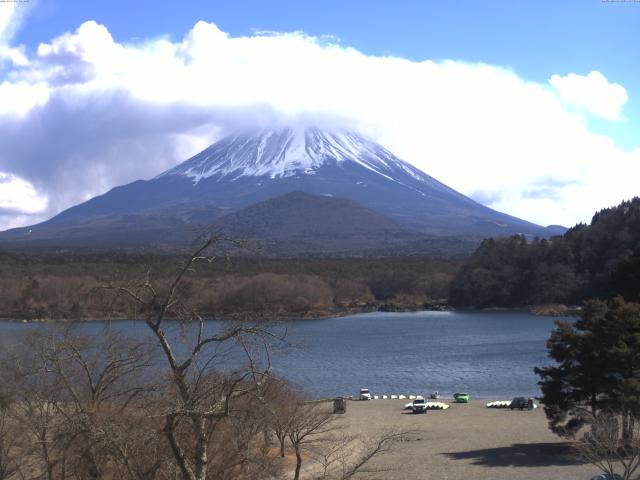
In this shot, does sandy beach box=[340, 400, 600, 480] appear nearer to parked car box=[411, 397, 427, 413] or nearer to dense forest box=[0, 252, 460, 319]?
parked car box=[411, 397, 427, 413]

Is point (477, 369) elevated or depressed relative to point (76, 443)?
depressed

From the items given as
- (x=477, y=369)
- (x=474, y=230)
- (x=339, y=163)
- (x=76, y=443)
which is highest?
(x=339, y=163)

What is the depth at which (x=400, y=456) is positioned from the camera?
1672cm

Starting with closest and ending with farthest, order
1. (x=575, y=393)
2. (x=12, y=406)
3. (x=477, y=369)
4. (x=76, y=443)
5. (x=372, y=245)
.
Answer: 1. (x=76, y=443)
2. (x=12, y=406)
3. (x=575, y=393)
4. (x=477, y=369)
5. (x=372, y=245)

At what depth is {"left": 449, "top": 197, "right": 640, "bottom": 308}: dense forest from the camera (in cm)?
6544

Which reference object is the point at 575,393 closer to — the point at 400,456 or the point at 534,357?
the point at 400,456

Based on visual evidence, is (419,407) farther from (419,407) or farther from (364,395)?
(364,395)

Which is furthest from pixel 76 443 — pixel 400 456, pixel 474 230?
pixel 474 230

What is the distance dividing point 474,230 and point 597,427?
139 m

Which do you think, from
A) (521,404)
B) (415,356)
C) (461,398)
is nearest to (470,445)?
(521,404)

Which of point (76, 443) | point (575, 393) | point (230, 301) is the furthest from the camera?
point (230, 301)

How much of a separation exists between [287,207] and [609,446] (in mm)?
132898

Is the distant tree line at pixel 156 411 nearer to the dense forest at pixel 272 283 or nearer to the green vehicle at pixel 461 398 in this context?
the green vehicle at pixel 461 398

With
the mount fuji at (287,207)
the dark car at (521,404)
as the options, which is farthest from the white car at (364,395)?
the mount fuji at (287,207)
